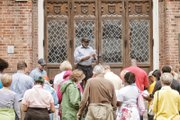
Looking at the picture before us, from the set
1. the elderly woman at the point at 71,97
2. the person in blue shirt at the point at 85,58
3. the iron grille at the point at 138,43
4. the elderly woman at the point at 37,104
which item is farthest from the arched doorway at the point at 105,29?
the elderly woman at the point at 37,104

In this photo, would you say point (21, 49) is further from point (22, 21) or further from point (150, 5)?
point (150, 5)

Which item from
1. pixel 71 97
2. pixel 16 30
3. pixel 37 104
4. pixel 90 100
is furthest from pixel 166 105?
pixel 16 30

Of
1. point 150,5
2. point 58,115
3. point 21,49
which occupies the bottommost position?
point 58,115

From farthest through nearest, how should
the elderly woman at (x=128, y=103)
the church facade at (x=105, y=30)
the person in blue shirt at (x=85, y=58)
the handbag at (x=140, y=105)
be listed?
the church facade at (x=105, y=30) < the person in blue shirt at (x=85, y=58) < the handbag at (x=140, y=105) < the elderly woman at (x=128, y=103)

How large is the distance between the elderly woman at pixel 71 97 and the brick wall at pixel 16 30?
5.68 m

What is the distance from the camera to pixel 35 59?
64.8ft

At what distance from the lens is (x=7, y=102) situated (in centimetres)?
1266

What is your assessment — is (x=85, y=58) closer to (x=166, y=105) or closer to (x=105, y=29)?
(x=105, y=29)

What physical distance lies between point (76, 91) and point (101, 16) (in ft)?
23.0

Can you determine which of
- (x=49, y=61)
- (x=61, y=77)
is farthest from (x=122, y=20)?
(x=61, y=77)

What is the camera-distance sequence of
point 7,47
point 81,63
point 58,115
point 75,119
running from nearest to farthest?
point 75,119 → point 58,115 → point 81,63 → point 7,47

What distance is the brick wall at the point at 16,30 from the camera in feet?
63.6

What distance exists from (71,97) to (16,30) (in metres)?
6.22

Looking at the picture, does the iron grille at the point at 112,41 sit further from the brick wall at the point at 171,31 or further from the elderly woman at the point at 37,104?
the elderly woman at the point at 37,104
